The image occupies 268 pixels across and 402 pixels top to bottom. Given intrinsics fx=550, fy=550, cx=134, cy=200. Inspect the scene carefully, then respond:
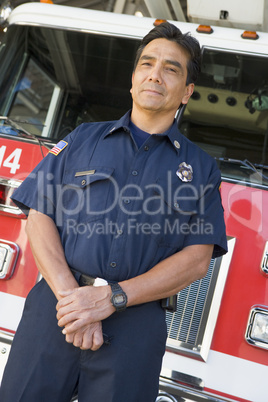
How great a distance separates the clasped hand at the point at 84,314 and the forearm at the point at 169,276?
0.31ft

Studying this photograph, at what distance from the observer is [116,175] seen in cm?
203

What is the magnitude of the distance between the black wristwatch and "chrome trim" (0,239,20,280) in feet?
4.10

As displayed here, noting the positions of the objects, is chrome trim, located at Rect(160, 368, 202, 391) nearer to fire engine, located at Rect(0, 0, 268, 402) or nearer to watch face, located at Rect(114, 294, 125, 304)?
fire engine, located at Rect(0, 0, 268, 402)

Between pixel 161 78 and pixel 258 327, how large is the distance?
4.35 ft

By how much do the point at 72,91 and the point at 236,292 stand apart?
5.13 feet

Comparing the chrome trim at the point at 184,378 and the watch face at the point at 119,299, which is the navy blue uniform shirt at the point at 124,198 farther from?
the chrome trim at the point at 184,378

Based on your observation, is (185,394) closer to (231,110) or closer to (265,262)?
(265,262)

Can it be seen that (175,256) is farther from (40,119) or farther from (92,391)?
(40,119)

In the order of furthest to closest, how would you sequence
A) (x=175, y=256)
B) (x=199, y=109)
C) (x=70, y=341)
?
(x=199, y=109)
(x=175, y=256)
(x=70, y=341)

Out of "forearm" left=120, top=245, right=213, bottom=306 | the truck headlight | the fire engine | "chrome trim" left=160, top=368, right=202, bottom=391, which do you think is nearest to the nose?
"forearm" left=120, top=245, right=213, bottom=306

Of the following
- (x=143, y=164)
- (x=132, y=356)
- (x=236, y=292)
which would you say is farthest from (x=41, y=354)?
(x=236, y=292)

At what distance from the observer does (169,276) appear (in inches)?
76.0

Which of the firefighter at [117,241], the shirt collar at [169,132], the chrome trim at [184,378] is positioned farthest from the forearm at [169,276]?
the chrome trim at [184,378]

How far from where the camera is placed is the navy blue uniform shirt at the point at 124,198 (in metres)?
1.94
